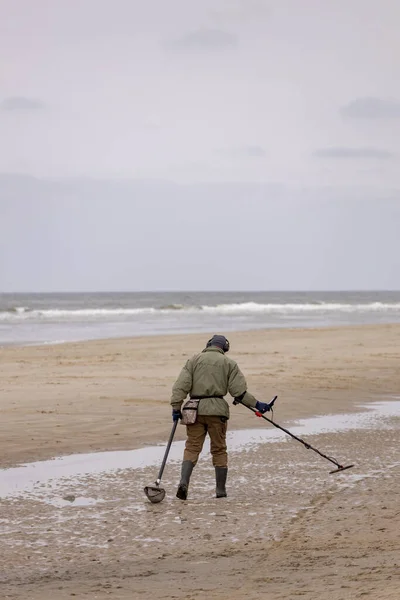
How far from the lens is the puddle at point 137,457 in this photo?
9.09 metres

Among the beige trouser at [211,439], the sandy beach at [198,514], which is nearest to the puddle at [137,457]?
the sandy beach at [198,514]

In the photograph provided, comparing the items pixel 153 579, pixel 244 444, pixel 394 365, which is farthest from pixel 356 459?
pixel 394 365

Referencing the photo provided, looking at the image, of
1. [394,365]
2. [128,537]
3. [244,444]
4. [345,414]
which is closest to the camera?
[128,537]

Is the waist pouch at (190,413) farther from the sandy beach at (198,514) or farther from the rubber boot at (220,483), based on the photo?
the sandy beach at (198,514)

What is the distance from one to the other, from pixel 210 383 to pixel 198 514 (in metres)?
1.41

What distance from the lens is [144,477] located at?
934 cm

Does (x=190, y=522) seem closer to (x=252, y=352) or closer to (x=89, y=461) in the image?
(x=89, y=461)

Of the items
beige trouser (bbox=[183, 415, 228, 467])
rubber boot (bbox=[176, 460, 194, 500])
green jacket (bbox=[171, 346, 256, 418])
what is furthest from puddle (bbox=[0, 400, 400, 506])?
green jacket (bbox=[171, 346, 256, 418])

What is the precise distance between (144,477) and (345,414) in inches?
216

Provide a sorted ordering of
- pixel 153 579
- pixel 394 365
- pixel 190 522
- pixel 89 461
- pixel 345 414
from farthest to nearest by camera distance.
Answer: pixel 394 365 < pixel 345 414 < pixel 89 461 < pixel 190 522 < pixel 153 579

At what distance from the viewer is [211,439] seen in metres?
8.71

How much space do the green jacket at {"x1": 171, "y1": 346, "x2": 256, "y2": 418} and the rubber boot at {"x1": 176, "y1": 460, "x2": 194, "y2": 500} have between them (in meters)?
0.52

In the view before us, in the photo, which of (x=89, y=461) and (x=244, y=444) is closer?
(x=89, y=461)

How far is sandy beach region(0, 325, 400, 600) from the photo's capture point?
5.74m
